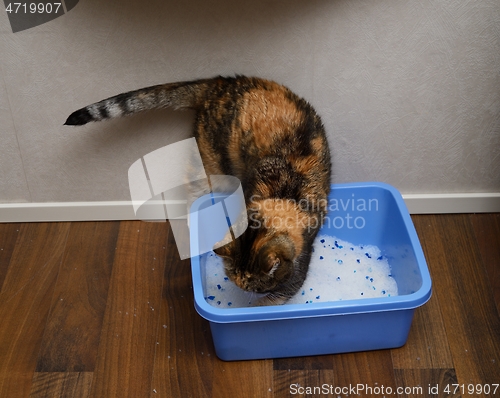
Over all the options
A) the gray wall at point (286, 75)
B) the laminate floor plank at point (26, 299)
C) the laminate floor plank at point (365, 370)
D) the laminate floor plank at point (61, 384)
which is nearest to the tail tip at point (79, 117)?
the gray wall at point (286, 75)

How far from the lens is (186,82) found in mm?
1540

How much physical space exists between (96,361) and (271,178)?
0.64 m

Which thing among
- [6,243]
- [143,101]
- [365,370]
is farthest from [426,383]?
[6,243]

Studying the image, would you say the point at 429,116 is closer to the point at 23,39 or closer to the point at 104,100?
the point at 104,100

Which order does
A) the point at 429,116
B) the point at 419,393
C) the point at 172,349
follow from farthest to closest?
the point at 429,116
the point at 172,349
the point at 419,393

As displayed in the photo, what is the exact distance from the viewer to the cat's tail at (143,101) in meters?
1.49

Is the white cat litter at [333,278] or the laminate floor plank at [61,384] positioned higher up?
the white cat litter at [333,278]

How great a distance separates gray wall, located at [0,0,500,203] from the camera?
4.78 feet

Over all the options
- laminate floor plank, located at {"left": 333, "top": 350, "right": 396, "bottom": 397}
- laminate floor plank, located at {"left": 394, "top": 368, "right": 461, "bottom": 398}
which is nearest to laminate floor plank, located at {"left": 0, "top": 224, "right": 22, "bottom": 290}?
laminate floor plank, located at {"left": 333, "top": 350, "right": 396, "bottom": 397}

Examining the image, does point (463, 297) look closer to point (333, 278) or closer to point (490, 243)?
point (490, 243)

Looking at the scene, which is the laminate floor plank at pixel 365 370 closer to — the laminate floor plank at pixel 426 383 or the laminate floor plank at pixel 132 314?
the laminate floor plank at pixel 426 383

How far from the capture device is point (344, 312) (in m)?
1.33

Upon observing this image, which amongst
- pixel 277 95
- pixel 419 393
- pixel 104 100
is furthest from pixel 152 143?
pixel 419 393

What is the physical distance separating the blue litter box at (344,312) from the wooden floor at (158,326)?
61 millimetres
